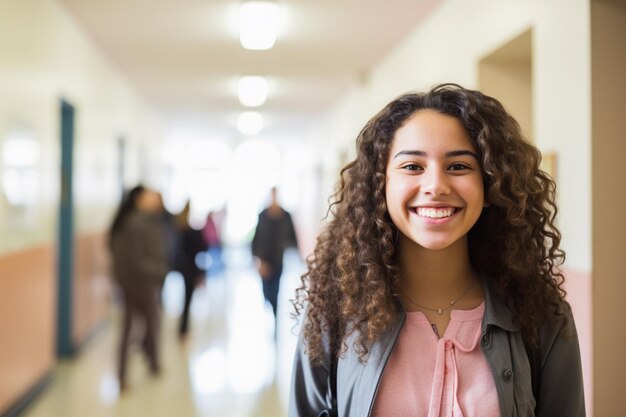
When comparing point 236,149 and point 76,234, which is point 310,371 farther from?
point 236,149

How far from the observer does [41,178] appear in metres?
4.89

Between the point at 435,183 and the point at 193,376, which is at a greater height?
the point at 435,183

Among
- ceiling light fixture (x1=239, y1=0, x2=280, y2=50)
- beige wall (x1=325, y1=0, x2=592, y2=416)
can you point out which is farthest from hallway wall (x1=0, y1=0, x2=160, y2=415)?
beige wall (x1=325, y1=0, x2=592, y2=416)

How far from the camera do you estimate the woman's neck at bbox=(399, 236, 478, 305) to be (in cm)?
146

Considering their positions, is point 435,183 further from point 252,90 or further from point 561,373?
point 252,90

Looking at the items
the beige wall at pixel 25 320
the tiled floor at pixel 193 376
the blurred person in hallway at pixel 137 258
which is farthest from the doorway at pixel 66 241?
the blurred person in hallway at pixel 137 258

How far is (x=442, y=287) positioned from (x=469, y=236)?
7.3 inches

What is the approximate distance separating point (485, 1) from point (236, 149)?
15.0 m

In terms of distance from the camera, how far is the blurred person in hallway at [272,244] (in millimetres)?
6516

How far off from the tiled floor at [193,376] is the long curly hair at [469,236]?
1.39 meters

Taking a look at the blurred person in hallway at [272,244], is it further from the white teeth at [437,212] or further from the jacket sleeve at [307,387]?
the white teeth at [437,212]

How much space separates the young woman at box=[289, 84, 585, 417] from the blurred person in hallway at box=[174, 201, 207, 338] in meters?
5.87

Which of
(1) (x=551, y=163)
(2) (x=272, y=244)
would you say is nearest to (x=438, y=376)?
(1) (x=551, y=163)

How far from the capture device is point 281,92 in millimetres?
9648
